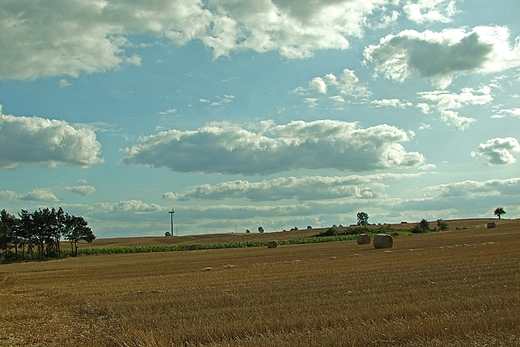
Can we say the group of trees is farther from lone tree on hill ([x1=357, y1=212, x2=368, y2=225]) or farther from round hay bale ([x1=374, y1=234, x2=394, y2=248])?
lone tree on hill ([x1=357, y1=212, x2=368, y2=225])

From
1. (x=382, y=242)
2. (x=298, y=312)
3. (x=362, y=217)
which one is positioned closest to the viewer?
(x=298, y=312)

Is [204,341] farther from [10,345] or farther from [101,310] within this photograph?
[101,310]

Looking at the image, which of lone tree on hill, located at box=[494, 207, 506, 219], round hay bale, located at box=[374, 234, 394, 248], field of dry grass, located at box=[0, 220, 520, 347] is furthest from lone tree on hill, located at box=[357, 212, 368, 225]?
field of dry grass, located at box=[0, 220, 520, 347]

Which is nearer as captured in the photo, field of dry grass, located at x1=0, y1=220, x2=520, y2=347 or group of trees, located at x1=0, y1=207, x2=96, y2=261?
field of dry grass, located at x1=0, y1=220, x2=520, y2=347

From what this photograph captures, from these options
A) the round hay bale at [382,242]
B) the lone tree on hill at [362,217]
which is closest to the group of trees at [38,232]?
the round hay bale at [382,242]

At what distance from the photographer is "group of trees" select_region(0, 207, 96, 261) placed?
8750 centimetres

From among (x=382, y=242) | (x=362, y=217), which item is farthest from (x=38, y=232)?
(x=362, y=217)

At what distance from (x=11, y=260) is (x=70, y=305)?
77300 millimetres

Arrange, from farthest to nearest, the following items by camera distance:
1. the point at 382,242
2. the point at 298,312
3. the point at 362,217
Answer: the point at 362,217 → the point at 382,242 → the point at 298,312

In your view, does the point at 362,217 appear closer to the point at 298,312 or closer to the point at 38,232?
the point at 38,232

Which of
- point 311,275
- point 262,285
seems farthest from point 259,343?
point 311,275

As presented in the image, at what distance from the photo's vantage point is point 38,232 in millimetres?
93125

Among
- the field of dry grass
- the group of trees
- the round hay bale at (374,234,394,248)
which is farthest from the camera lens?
the group of trees

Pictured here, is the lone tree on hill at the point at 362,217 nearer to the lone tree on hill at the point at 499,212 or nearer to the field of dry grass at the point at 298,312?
the lone tree on hill at the point at 499,212
